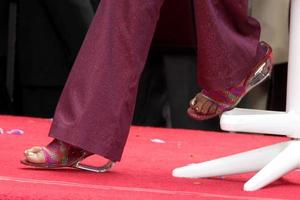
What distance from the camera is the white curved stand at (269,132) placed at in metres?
1.59

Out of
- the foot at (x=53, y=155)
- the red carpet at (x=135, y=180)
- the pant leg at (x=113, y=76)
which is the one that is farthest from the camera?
the foot at (x=53, y=155)

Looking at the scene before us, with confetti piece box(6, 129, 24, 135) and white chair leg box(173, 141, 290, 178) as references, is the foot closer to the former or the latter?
white chair leg box(173, 141, 290, 178)

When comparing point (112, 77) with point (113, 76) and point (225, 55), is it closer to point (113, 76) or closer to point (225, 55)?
point (113, 76)

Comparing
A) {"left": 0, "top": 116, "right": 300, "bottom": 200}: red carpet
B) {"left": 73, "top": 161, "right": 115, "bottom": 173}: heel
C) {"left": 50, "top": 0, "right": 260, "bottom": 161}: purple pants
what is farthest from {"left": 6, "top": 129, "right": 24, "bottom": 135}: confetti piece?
{"left": 50, "top": 0, "right": 260, "bottom": 161}: purple pants

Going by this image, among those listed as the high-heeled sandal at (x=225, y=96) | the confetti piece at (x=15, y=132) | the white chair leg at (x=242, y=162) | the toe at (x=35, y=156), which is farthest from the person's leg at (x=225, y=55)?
the confetti piece at (x=15, y=132)

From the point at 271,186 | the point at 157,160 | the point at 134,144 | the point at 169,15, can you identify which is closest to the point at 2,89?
the point at 169,15

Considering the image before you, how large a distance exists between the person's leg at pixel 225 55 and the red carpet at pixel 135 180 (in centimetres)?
17

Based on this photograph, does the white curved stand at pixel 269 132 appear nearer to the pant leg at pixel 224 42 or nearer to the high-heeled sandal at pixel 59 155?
the pant leg at pixel 224 42

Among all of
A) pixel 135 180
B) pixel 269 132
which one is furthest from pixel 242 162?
pixel 135 180

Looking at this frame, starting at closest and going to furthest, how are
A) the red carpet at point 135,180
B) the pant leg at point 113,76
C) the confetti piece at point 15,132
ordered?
the red carpet at point 135,180 < the pant leg at point 113,76 < the confetti piece at point 15,132

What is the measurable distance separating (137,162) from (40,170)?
0.33 metres

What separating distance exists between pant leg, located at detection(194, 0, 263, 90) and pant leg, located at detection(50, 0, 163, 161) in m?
0.10

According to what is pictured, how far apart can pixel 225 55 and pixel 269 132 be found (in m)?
0.18

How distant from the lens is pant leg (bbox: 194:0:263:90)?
157 centimetres
